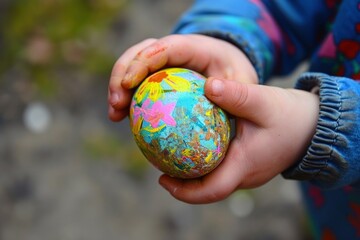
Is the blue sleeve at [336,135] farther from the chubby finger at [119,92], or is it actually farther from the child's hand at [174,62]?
the chubby finger at [119,92]

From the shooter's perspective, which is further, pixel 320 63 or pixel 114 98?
pixel 320 63

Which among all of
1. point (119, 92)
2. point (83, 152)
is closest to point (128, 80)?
point (119, 92)

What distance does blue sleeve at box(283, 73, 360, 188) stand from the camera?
2.40ft

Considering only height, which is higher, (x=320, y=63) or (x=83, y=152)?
(x=320, y=63)

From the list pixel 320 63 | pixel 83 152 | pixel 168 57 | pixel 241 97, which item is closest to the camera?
pixel 241 97

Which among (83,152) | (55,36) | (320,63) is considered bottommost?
(83,152)

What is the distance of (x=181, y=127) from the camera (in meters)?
0.72

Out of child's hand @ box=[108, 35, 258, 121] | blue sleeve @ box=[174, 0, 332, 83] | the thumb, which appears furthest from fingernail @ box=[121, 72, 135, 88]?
blue sleeve @ box=[174, 0, 332, 83]

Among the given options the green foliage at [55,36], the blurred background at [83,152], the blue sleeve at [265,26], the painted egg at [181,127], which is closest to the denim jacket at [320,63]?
the blue sleeve at [265,26]

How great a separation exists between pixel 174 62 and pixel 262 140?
191 mm

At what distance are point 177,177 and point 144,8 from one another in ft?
4.48

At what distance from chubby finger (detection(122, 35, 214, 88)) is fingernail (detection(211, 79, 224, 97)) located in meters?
0.12

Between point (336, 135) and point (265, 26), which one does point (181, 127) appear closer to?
point (336, 135)

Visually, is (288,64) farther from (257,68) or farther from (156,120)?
(156,120)
